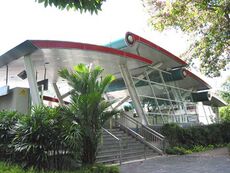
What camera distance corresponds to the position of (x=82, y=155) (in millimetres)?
8617

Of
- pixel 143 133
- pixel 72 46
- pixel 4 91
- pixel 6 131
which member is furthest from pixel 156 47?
pixel 6 131

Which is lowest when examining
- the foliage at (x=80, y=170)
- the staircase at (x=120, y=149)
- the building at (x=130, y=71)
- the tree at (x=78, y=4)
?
the foliage at (x=80, y=170)

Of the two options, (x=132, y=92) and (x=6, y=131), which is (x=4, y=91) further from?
(x=132, y=92)

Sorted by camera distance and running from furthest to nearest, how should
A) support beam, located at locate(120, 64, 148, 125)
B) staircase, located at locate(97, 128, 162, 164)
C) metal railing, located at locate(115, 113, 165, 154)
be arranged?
support beam, located at locate(120, 64, 148, 125) → metal railing, located at locate(115, 113, 165, 154) → staircase, located at locate(97, 128, 162, 164)

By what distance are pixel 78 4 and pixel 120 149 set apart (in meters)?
7.60

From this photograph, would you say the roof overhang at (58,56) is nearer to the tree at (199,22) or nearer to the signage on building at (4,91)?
the signage on building at (4,91)

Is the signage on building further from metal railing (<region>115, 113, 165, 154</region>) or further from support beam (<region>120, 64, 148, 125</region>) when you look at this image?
support beam (<region>120, 64, 148, 125</region>)

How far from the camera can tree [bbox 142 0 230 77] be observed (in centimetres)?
1206

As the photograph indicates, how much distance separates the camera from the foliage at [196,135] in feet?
50.1

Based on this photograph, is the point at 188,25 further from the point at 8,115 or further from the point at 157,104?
the point at 8,115

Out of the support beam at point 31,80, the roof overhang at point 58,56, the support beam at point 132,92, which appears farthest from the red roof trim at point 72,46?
the support beam at point 132,92

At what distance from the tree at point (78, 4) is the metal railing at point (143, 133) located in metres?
9.66

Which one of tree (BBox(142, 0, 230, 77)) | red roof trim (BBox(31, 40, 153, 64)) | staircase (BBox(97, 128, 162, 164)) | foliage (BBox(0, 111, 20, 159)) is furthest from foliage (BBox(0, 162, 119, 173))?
tree (BBox(142, 0, 230, 77))

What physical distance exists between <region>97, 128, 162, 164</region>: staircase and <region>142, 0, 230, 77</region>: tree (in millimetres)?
5540
